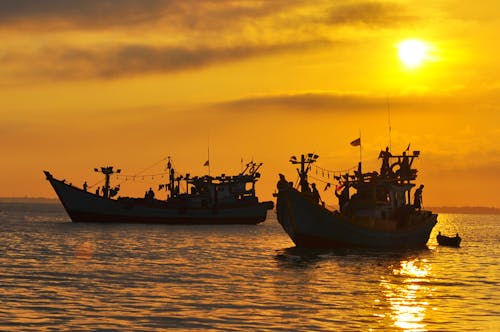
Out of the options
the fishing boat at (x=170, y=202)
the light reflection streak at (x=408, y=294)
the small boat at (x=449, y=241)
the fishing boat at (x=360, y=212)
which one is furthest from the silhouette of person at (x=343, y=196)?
the fishing boat at (x=170, y=202)

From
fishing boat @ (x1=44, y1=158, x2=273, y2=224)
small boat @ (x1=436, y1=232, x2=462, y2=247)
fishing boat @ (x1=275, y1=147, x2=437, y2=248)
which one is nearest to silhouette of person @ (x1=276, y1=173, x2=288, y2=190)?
fishing boat @ (x1=275, y1=147, x2=437, y2=248)

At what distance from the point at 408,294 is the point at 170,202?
8818cm

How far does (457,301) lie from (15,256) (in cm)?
3265

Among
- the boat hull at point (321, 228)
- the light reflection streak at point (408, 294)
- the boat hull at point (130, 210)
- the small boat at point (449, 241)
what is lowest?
the light reflection streak at point (408, 294)

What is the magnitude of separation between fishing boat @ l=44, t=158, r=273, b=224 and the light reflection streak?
69679 millimetres

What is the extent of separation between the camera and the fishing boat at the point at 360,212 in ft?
201

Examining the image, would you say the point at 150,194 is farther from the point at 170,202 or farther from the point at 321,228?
the point at 321,228

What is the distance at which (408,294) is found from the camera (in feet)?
120

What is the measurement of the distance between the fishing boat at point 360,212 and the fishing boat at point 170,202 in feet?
184

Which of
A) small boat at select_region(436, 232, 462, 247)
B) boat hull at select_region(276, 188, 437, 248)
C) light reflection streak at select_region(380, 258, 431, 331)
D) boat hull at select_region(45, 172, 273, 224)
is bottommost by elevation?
light reflection streak at select_region(380, 258, 431, 331)

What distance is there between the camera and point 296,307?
31203mm

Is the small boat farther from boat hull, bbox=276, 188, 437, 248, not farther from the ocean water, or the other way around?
the ocean water

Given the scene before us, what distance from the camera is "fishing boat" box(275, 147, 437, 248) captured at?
61.2 meters

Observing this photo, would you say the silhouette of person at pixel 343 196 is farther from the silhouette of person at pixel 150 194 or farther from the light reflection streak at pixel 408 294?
the silhouette of person at pixel 150 194
